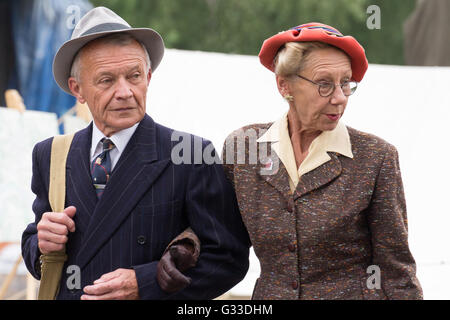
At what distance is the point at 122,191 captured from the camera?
2559 mm

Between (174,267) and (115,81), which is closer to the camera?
(174,267)

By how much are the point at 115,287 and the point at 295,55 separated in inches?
42.1

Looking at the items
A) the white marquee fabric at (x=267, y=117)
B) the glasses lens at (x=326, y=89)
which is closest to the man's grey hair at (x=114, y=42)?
the glasses lens at (x=326, y=89)

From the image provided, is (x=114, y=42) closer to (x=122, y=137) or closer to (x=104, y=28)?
(x=104, y=28)

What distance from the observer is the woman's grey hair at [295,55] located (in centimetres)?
253

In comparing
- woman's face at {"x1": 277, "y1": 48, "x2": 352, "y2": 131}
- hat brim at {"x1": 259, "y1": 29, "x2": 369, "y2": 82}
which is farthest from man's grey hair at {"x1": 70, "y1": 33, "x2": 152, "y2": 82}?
woman's face at {"x1": 277, "y1": 48, "x2": 352, "y2": 131}

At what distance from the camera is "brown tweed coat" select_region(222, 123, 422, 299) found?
2482 millimetres

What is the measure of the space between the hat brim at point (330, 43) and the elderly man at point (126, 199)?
0.44 m

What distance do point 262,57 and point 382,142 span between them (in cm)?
58

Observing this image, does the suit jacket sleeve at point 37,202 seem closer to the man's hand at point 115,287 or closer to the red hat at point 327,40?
the man's hand at point 115,287

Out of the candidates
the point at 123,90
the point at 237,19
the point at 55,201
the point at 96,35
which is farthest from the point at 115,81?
the point at 237,19

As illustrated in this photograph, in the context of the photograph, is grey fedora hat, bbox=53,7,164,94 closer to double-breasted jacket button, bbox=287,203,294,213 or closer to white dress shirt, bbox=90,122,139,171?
white dress shirt, bbox=90,122,139,171

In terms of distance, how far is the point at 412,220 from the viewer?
4.90 m
